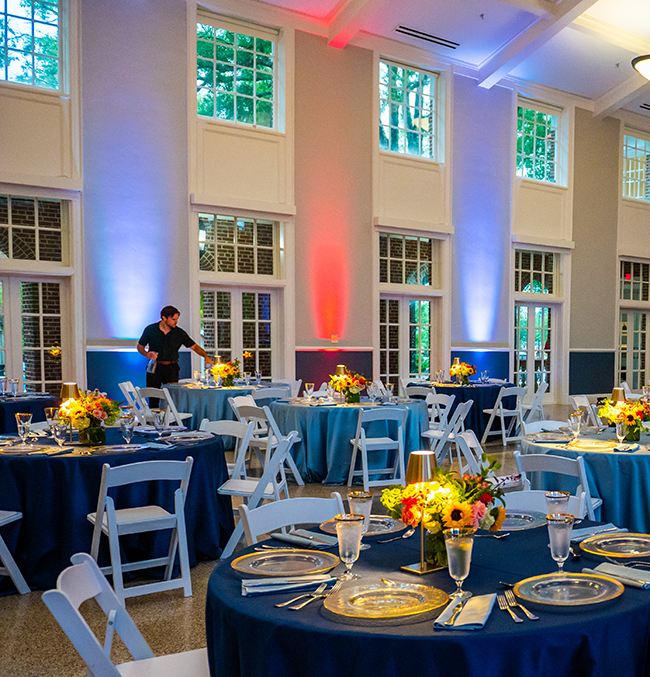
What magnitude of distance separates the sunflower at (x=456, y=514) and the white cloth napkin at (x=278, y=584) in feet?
1.20

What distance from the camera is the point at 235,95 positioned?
34.7 feet

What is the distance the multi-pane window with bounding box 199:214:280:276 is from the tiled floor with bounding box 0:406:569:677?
6.94 meters

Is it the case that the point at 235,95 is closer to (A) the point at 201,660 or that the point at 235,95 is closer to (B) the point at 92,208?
(B) the point at 92,208

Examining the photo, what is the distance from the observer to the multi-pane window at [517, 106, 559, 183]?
13.7m

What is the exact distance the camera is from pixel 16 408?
23.6ft

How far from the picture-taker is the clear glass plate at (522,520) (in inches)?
96.3

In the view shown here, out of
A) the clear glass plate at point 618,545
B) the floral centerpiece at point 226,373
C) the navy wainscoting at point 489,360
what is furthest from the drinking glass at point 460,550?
the navy wainscoting at point 489,360

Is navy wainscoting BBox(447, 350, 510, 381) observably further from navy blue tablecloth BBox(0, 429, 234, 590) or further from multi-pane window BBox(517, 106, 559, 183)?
navy blue tablecloth BBox(0, 429, 234, 590)

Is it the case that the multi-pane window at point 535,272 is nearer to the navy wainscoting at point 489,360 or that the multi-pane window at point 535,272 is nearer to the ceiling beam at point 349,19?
the navy wainscoting at point 489,360

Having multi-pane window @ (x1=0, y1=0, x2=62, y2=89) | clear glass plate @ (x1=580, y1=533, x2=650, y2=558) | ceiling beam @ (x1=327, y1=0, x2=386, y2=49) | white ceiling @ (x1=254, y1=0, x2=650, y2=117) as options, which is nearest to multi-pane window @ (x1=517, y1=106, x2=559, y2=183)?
white ceiling @ (x1=254, y1=0, x2=650, y2=117)

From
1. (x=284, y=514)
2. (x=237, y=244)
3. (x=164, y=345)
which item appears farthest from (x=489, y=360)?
(x=284, y=514)

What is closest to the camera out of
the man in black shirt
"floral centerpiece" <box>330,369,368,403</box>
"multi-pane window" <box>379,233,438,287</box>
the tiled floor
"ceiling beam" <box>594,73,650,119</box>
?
the tiled floor

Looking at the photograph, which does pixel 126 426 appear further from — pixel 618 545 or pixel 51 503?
pixel 618 545

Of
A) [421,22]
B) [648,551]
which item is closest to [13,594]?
[648,551]
